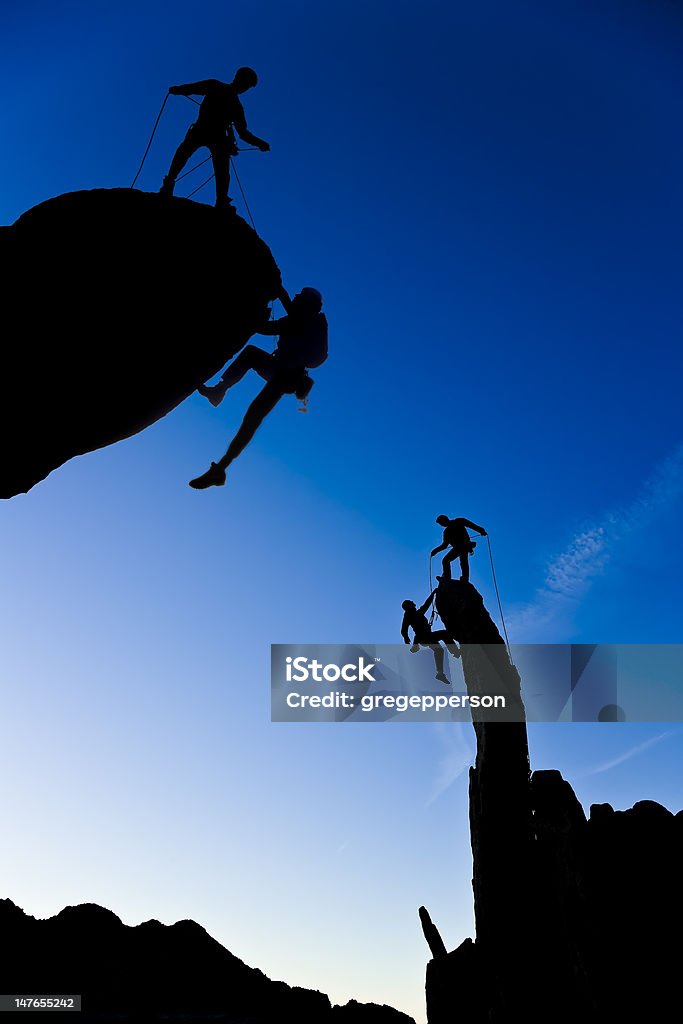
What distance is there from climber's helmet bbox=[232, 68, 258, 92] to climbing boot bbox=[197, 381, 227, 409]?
12.5ft

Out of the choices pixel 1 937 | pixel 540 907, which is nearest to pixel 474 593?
pixel 540 907

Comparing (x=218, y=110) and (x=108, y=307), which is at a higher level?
(x=218, y=110)

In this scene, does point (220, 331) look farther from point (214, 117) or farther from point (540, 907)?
point (540, 907)

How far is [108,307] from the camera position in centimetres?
734

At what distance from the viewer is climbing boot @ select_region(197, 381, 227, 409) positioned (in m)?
8.44

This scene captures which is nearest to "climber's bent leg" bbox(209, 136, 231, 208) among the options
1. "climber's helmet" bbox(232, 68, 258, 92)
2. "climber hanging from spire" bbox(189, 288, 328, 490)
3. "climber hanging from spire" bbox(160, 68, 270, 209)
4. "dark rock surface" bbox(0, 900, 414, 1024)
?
"climber hanging from spire" bbox(160, 68, 270, 209)

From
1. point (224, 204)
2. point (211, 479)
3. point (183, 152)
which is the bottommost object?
point (211, 479)

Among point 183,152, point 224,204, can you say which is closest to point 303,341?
point 224,204

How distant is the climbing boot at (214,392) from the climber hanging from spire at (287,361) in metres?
0.61

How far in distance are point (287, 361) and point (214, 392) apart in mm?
1162

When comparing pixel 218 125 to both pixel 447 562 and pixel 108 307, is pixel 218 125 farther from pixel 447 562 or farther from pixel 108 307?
pixel 447 562

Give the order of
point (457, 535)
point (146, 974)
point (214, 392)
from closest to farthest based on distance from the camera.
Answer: point (214, 392) < point (457, 535) < point (146, 974)

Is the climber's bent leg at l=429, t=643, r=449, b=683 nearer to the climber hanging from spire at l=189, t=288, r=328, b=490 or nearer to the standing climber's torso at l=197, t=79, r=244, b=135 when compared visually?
the climber hanging from spire at l=189, t=288, r=328, b=490

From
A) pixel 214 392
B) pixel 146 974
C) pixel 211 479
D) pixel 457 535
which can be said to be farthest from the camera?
pixel 146 974
